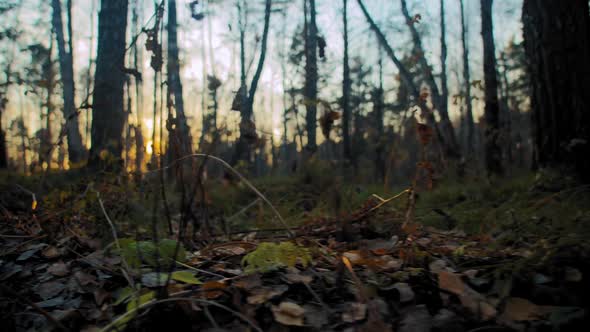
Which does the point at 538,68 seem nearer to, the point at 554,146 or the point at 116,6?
the point at 554,146

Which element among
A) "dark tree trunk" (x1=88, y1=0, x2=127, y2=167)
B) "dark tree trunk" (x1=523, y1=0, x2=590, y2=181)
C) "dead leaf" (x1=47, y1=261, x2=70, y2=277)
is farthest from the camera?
"dark tree trunk" (x1=88, y1=0, x2=127, y2=167)

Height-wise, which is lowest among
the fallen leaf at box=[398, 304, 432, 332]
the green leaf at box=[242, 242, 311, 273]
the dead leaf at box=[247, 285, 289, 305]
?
the fallen leaf at box=[398, 304, 432, 332]

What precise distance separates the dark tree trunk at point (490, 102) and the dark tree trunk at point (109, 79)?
17.6 feet

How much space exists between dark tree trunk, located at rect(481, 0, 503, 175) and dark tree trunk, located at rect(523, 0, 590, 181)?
2450mm

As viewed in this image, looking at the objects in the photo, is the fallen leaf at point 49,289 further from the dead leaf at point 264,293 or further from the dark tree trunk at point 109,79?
the dark tree trunk at point 109,79

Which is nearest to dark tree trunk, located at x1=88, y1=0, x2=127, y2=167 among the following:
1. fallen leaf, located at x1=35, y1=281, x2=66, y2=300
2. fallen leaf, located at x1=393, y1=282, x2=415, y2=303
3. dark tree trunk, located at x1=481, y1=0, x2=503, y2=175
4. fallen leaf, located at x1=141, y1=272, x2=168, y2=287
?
fallen leaf, located at x1=35, y1=281, x2=66, y2=300

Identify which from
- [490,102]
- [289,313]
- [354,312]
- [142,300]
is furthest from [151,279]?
[490,102]

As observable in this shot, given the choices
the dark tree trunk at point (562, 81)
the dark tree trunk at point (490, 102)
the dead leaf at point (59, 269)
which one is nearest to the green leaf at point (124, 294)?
the dead leaf at point (59, 269)

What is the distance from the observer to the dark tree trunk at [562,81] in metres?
2.58

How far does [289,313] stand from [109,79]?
497 centimetres

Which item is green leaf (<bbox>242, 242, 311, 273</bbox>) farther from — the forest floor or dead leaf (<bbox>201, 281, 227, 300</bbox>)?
dead leaf (<bbox>201, 281, 227, 300</bbox>)

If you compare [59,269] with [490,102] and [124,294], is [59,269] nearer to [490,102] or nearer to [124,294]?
[124,294]

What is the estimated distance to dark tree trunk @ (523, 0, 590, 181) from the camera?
2.58m

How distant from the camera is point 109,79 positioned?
195 inches
